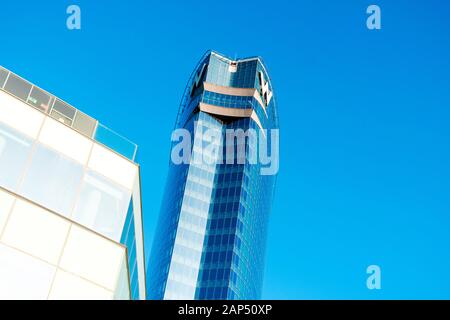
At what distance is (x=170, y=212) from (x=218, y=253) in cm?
1728

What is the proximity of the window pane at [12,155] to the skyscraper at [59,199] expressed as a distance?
0.03 m

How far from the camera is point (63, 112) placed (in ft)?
65.9

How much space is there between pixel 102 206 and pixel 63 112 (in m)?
3.79

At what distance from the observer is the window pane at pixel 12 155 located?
1667 cm

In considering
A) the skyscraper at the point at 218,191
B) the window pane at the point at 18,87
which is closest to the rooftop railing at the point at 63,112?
the window pane at the point at 18,87

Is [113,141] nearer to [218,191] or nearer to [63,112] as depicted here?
[63,112]

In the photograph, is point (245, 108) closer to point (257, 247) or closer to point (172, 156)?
point (172, 156)

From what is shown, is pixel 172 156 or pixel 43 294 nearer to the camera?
pixel 43 294

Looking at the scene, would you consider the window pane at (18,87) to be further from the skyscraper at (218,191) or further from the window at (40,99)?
the skyscraper at (218,191)

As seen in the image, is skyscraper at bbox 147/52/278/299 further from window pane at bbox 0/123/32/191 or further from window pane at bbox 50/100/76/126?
window pane at bbox 0/123/32/191

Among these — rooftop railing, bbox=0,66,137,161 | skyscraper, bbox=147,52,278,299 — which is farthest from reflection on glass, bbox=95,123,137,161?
skyscraper, bbox=147,52,278,299

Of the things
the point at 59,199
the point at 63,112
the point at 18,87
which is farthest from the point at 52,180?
the point at 18,87

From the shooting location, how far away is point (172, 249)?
396 feet
